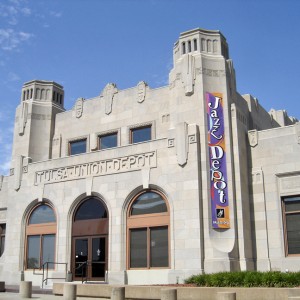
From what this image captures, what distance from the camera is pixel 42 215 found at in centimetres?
3016

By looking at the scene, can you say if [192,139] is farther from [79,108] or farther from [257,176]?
[79,108]

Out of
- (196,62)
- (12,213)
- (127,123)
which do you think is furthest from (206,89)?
(12,213)

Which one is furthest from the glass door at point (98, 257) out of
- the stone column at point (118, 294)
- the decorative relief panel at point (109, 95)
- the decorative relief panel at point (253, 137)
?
the decorative relief panel at point (253, 137)

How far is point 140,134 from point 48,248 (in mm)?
9204

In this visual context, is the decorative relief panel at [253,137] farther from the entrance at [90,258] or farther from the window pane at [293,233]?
the entrance at [90,258]

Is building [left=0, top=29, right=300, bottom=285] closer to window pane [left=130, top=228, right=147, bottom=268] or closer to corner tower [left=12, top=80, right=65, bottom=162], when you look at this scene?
window pane [left=130, top=228, right=147, bottom=268]

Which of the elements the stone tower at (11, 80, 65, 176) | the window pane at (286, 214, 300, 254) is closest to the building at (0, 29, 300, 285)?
the window pane at (286, 214, 300, 254)

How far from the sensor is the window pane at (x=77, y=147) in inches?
1257

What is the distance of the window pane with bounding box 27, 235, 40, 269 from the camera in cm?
2952

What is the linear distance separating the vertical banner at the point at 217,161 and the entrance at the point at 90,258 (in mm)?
7255

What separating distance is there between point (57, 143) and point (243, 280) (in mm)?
18628

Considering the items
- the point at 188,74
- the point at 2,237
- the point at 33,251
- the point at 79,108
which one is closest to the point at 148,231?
the point at 33,251

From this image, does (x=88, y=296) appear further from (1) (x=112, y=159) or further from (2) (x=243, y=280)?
(1) (x=112, y=159)

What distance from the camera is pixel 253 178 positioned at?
26.0m
